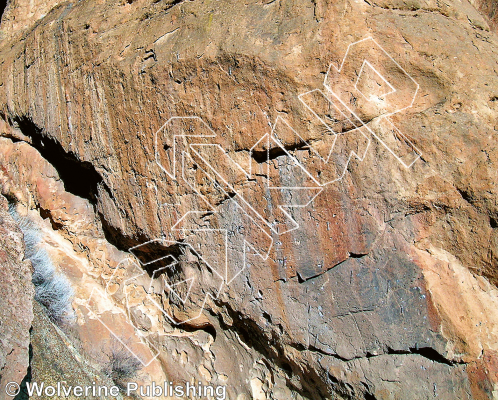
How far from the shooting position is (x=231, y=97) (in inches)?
116

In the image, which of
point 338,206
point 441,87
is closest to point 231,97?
point 338,206

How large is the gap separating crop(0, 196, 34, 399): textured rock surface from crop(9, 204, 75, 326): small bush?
13cm

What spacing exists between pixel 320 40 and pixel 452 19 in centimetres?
101

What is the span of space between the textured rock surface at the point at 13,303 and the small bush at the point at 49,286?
131 millimetres

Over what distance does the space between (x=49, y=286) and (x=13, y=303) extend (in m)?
0.44

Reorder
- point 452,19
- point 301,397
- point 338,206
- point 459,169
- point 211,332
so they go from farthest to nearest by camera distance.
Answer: point 211,332
point 301,397
point 452,19
point 338,206
point 459,169

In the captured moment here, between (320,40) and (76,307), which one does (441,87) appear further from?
(76,307)

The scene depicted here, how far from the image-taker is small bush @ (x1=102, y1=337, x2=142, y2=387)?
3949mm

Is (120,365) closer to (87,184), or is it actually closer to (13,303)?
(13,303)

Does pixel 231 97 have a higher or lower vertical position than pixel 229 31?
lower

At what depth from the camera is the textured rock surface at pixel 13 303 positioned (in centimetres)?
332

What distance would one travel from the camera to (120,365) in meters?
3.96
